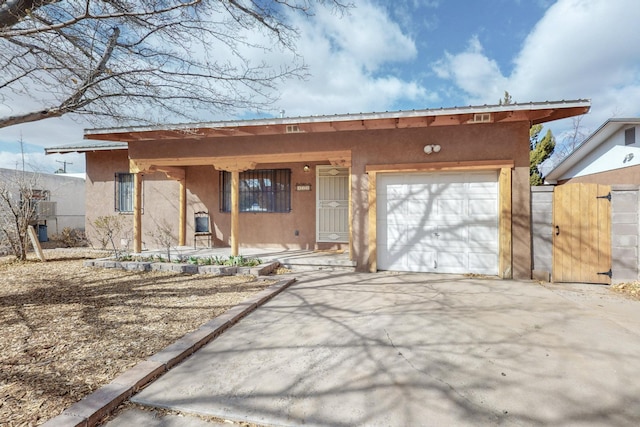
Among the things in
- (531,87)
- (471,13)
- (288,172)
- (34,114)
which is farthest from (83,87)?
(531,87)

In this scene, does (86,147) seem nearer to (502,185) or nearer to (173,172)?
(173,172)

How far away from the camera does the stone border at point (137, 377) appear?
6.08 feet

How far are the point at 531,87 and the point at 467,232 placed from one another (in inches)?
1088

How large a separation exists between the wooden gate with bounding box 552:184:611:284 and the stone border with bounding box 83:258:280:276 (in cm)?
544

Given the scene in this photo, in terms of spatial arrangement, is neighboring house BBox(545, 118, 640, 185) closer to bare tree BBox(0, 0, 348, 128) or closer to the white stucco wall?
the white stucco wall

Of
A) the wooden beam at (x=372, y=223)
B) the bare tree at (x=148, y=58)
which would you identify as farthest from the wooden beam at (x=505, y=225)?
the bare tree at (x=148, y=58)

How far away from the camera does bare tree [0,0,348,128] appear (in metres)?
3.69

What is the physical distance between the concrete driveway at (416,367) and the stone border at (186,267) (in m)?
1.79

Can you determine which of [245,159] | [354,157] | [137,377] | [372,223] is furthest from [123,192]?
[137,377]

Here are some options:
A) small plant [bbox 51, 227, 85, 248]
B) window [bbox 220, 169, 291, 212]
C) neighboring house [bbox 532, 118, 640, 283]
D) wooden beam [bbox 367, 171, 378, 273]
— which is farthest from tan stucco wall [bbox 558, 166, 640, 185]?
small plant [bbox 51, 227, 85, 248]

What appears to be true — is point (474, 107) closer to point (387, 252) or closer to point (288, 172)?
point (387, 252)

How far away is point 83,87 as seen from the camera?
3.64 meters

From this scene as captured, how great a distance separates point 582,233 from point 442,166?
105 inches

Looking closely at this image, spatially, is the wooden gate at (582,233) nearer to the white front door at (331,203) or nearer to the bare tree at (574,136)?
the white front door at (331,203)
